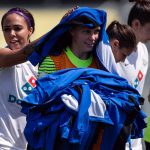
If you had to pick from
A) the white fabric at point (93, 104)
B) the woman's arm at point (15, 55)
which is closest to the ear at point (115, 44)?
the woman's arm at point (15, 55)

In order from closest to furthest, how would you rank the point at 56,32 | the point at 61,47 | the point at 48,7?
the point at 56,32 < the point at 61,47 < the point at 48,7

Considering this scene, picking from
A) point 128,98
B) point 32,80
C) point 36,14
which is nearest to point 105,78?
point 128,98

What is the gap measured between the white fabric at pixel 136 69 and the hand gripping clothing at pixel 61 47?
0.93 m

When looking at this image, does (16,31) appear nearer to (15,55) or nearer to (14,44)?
(14,44)

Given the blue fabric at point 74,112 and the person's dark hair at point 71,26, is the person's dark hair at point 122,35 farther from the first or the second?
the blue fabric at point 74,112

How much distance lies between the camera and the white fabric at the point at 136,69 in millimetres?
4785

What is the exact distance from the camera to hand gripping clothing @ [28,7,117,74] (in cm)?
360

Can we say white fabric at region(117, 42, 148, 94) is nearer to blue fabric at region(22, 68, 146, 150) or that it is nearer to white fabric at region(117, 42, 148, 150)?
white fabric at region(117, 42, 148, 150)

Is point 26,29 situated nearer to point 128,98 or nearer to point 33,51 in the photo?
point 33,51

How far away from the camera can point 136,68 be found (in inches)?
195

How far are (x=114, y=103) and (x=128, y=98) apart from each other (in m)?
0.10

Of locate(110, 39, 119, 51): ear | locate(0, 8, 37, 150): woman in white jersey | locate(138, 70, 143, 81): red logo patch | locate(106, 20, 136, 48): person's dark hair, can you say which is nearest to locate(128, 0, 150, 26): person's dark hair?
locate(138, 70, 143, 81): red logo patch

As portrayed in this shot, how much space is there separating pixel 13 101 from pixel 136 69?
1060mm

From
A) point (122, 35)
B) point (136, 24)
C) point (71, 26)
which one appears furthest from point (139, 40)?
point (71, 26)
